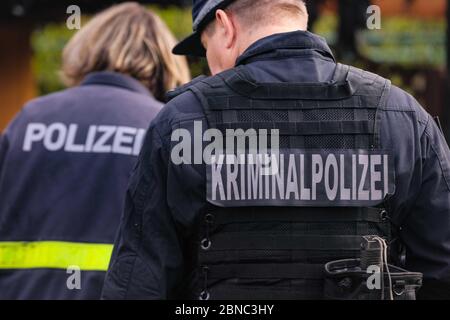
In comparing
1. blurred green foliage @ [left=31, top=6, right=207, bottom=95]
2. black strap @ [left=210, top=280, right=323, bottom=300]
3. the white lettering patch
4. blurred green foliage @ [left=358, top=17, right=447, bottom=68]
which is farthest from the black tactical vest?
blurred green foliage @ [left=31, top=6, right=207, bottom=95]

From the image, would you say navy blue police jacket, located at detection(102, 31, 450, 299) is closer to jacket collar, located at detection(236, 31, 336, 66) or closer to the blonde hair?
jacket collar, located at detection(236, 31, 336, 66)

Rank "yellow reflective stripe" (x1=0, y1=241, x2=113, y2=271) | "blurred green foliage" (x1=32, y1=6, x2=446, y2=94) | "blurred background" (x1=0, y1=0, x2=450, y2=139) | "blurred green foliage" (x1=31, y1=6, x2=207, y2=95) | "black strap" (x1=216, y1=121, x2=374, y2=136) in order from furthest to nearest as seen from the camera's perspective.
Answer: "blurred green foliage" (x1=31, y1=6, x2=207, y2=95)
"blurred green foliage" (x1=32, y1=6, x2=446, y2=94)
"blurred background" (x1=0, y1=0, x2=450, y2=139)
"yellow reflective stripe" (x1=0, y1=241, x2=113, y2=271)
"black strap" (x1=216, y1=121, x2=374, y2=136)

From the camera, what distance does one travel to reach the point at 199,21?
2.49 meters

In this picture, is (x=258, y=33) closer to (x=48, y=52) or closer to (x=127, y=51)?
(x=127, y=51)

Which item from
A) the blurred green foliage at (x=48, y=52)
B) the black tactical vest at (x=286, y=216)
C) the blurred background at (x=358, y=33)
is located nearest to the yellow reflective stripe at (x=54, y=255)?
the black tactical vest at (x=286, y=216)

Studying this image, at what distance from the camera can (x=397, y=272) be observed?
87.1 inches

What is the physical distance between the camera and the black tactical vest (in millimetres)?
2238

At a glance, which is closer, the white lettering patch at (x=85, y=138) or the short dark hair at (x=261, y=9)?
the short dark hair at (x=261, y=9)

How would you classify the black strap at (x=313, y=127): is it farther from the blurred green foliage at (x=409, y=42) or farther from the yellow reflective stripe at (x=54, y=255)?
the blurred green foliage at (x=409, y=42)

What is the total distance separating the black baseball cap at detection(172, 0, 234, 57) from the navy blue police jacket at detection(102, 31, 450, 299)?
0.16 meters

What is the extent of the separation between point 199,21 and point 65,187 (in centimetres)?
114

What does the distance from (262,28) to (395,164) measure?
0.51 metres

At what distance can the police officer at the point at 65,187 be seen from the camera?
3.35 m

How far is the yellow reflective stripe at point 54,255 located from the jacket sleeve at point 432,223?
4.53 feet
